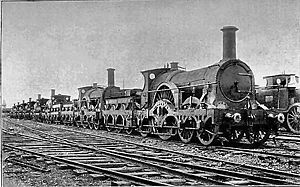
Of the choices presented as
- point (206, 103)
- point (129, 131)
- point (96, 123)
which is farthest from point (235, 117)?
point (96, 123)

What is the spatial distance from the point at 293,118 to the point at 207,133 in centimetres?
179

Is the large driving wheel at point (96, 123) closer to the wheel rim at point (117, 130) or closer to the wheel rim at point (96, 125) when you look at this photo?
the wheel rim at point (96, 125)

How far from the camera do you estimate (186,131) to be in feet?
23.3

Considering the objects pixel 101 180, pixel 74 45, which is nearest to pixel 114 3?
pixel 74 45

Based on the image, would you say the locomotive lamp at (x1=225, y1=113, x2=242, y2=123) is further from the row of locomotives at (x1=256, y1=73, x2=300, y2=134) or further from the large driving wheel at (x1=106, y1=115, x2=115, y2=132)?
the large driving wheel at (x1=106, y1=115, x2=115, y2=132)


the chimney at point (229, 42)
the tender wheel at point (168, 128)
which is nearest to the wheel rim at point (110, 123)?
the tender wheel at point (168, 128)

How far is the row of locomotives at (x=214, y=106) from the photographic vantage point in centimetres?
640

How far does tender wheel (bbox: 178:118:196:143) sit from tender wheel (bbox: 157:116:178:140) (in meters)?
0.18

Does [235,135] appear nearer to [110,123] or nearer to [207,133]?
[207,133]

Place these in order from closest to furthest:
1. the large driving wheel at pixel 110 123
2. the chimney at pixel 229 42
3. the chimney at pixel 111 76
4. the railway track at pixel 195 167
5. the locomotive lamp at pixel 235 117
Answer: the railway track at pixel 195 167, the chimney at pixel 229 42, the chimney at pixel 111 76, the locomotive lamp at pixel 235 117, the large driving wheel at pixel 110 123

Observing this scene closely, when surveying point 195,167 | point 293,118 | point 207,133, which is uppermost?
point 293,118

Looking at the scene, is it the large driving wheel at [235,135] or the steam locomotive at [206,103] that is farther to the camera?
the large driving wheel at [235,135]

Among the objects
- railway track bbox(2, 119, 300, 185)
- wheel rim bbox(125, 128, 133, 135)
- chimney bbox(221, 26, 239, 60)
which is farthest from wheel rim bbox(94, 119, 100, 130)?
chimney bbox(221, 26, 239, 60)

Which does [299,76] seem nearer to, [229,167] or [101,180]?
[229,167]
